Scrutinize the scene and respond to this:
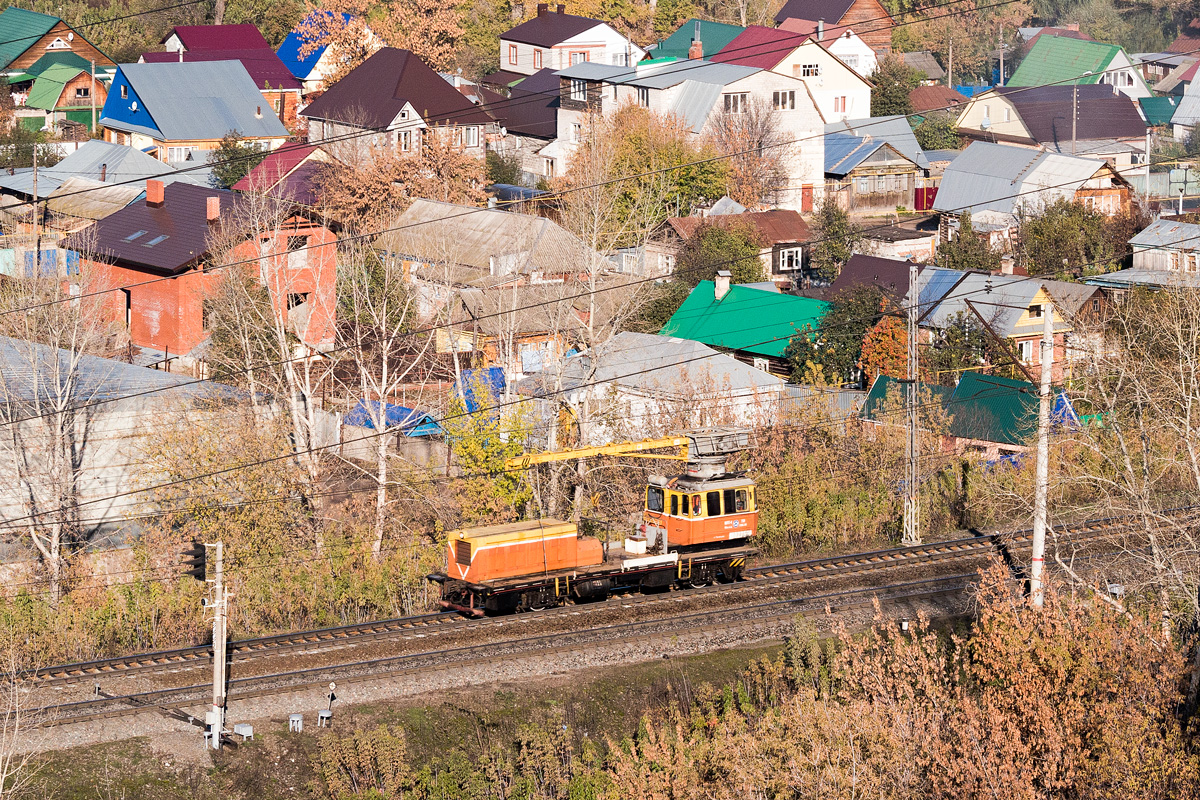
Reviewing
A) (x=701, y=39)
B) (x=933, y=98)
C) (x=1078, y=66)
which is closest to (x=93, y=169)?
(x=701, y=39)

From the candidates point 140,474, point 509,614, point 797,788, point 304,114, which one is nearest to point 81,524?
point 140,474

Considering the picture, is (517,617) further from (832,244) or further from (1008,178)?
(1008,178)

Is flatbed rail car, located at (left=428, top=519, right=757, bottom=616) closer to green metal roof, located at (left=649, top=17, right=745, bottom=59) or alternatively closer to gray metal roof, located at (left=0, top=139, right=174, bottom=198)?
gray metal roof, located at (left=0, top=139, right=174, bottom=198)

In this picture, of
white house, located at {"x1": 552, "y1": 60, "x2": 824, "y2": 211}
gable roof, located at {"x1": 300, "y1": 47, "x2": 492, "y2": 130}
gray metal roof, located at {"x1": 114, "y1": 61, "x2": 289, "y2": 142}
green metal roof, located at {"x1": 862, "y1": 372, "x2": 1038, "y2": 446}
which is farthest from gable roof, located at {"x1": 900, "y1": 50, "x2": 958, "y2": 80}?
green metal roof, located at {"x1": 862, "y1": 372, "x2": 1038, "y2": 446}

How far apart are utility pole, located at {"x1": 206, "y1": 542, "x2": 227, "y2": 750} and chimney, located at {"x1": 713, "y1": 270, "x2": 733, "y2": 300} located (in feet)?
87.8

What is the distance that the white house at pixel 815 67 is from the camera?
7125cm

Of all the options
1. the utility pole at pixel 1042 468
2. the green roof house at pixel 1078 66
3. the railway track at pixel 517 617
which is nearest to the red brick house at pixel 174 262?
the railway track at pixel 517 617

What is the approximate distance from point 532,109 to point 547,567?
5076cm

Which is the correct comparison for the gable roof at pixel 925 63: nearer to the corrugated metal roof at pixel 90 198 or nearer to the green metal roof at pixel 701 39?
the green metal roof at pixel 701 39

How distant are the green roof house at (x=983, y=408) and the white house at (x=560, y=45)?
44.3m

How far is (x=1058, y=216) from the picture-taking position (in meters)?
53.2

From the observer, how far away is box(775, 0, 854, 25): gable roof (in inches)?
3415

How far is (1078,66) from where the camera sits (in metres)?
86.2

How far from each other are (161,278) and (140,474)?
54.8ft
